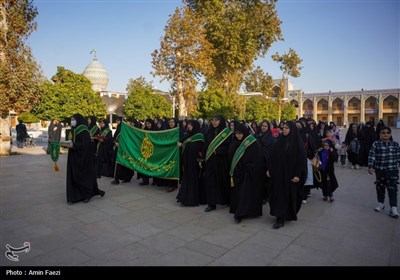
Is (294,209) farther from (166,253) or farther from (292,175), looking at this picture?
(166,253)

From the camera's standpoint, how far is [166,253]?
3795mm

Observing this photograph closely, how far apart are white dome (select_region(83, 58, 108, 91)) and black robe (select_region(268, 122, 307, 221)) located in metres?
48.8

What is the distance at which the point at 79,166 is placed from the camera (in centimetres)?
629

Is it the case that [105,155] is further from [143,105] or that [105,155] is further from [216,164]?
[143,105]

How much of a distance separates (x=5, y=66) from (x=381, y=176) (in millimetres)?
14370

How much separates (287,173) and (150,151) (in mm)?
3930

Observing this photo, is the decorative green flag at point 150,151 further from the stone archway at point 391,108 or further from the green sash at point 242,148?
the stone archway at point 391,108

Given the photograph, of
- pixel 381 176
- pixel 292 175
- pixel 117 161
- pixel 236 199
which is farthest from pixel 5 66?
pixel 381 176

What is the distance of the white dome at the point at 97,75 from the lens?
5038cm

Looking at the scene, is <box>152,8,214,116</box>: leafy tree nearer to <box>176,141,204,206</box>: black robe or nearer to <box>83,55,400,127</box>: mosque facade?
<box>176,141,204,206</box>: black robe

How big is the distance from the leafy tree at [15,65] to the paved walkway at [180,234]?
27.6ft

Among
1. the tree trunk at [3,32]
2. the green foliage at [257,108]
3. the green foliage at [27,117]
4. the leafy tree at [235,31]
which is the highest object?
the leafy tree at [235,31]

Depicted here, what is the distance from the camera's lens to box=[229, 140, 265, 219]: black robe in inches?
200

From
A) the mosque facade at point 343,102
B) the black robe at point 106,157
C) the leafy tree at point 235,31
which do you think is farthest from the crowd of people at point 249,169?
the mosque facade at point 343,102
